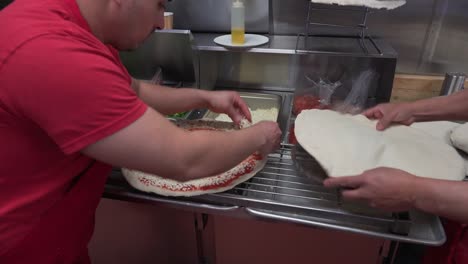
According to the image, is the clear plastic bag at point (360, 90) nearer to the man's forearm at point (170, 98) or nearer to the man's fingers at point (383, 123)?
the man's fingers at point (383, 123)

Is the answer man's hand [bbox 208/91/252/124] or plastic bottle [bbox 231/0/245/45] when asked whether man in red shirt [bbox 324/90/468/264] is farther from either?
Answer: plastic bottle [bbox 231/0/245/45]

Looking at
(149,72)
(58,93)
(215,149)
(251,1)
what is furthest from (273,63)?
(58,93)

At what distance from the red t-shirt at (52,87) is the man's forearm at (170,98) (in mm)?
377

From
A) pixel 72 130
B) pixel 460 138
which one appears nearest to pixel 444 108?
pixel 460 138

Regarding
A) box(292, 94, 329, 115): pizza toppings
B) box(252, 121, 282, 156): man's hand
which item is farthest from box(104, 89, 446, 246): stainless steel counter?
box(292, 94, 329, 115): pizza toppings

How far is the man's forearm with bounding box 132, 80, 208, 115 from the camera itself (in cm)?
96

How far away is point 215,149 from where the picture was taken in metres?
0.64

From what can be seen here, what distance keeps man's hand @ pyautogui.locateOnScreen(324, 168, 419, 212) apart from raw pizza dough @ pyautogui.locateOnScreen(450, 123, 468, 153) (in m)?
0.34

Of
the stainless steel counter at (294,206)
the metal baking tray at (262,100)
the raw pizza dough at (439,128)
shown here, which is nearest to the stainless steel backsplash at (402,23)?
the metal baking tray at (262,100)

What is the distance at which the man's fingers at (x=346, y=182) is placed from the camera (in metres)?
0.67

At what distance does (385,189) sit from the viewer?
0.65 metres

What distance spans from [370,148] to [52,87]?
2.31ft

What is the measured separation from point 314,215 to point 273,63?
0.86 meters

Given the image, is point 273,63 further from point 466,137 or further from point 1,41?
point 1,41
